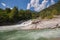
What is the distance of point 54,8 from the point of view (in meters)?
11.0

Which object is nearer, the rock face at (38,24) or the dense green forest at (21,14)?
the rock face at (38,24)

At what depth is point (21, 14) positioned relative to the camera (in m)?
11.5

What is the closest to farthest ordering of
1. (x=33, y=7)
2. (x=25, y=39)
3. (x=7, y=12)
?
(x=25, y=39) < (x=33, y=7) < (x=7, y=12)

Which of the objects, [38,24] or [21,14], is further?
[21,14]

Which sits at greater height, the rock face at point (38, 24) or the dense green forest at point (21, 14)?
the dense green forest at point (21, 14)

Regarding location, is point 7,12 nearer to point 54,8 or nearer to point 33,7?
point 33,7

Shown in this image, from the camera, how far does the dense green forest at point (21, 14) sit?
10.9m

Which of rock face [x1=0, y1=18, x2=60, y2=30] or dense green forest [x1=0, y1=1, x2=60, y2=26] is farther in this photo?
dense green forest [x1=0, y1=1, x2=60, y2=26]

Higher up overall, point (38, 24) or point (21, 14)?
point (21, 14)

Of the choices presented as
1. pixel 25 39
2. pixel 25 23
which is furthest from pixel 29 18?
pixel 25 39

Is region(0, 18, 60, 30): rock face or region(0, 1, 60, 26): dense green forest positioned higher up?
region(0, 1, 60, 26): dense green forest

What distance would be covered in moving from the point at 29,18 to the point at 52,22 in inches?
55.4

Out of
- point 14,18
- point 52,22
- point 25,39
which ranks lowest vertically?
point 25,39

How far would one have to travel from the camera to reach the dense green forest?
1091 centimetres
